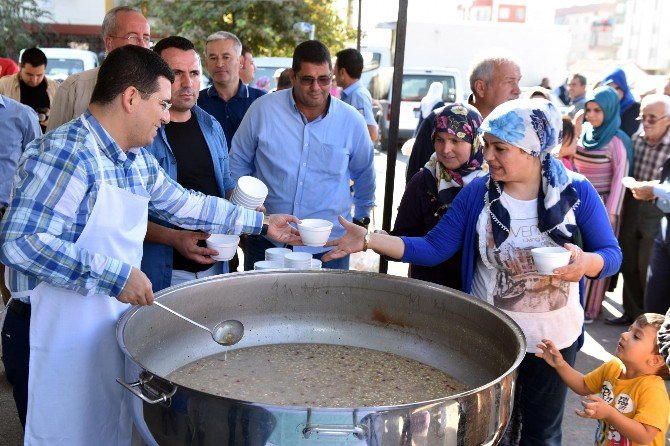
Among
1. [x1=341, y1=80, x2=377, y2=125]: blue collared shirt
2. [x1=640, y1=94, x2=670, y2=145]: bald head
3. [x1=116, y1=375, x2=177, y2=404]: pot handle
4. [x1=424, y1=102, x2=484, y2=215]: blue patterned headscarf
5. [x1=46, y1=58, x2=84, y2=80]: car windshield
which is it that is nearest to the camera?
[x1=116, y1=375, x2=177, y2=404]: pot handle

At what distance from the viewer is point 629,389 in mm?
2182

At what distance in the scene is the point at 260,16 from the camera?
61.0ft

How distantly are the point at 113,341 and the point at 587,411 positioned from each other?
136 cm

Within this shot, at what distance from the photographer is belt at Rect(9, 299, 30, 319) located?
211 centimetres

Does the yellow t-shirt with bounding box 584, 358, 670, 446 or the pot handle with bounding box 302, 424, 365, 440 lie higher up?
the pot handle with bounding box 302, 424, 365, 440

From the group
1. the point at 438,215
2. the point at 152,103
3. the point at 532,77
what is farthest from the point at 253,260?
the point at 532,77

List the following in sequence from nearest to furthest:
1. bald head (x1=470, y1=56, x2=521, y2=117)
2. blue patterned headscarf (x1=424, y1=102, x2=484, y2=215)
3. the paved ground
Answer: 1. blue patterned headscarf (x1=424, y1=102, x2=484, y2=215)
2. the paved ground
3. bald head (x1=470, y1=56, x2=521, y2=117)

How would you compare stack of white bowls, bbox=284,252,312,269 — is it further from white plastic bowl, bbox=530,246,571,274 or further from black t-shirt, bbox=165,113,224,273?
white plastic bowl, bbox=530,246,571,274

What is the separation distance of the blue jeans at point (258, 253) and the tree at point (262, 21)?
15.0 m

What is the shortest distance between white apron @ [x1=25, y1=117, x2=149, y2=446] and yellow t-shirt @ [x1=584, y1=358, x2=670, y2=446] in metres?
1.46

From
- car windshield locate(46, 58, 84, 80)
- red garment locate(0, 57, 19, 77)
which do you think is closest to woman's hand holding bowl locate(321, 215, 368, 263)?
red garment locate(0, 57, 19, 77)

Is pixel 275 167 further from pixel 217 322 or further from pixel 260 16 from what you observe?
pixel 260 16

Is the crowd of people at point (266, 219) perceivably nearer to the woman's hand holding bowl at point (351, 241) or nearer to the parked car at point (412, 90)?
the woman's hand holding bowl at point (351, 241)

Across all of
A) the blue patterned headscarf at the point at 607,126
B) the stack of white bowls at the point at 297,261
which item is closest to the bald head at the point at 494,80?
the blue patterned headscarf at the point at 607,126
